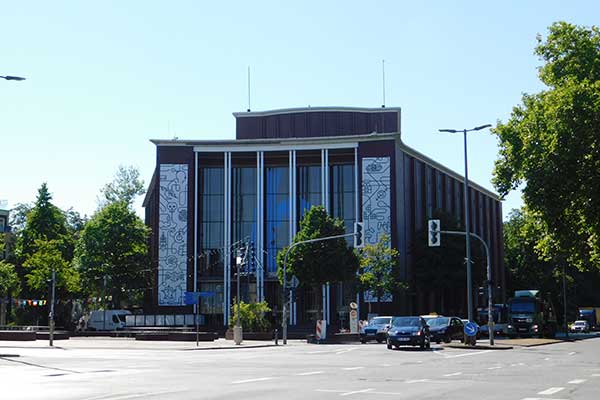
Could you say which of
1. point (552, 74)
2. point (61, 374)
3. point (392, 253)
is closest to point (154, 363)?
point (61, 374)

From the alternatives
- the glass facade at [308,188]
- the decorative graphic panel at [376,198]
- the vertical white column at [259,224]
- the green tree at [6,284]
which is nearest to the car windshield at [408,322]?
the decorative graphic panel at [376,198]

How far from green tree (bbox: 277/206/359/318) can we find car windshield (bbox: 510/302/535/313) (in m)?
13.3

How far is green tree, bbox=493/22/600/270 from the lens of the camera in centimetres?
3241

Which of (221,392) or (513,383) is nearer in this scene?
(221,392)

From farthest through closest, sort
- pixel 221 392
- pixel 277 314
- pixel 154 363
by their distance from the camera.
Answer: pixel 277 314 < pixel 154 363 < pixel 221 392

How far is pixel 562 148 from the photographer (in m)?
32.7

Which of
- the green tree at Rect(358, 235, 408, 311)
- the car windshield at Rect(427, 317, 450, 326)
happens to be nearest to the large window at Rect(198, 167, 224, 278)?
the green tree at Rect(358, 235, 408, 311)

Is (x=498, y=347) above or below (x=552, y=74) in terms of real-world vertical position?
below

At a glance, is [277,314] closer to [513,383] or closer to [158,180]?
[158,180]

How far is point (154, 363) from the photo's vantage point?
85.0ft

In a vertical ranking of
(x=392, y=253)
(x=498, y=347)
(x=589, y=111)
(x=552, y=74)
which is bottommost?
(x=498, y=347)

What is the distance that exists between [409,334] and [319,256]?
76.1 ft

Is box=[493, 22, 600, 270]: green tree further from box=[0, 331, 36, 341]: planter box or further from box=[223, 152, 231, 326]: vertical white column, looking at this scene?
box=[223, 152, 231, 326]: vertical white column

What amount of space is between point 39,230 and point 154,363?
58.6 metres
